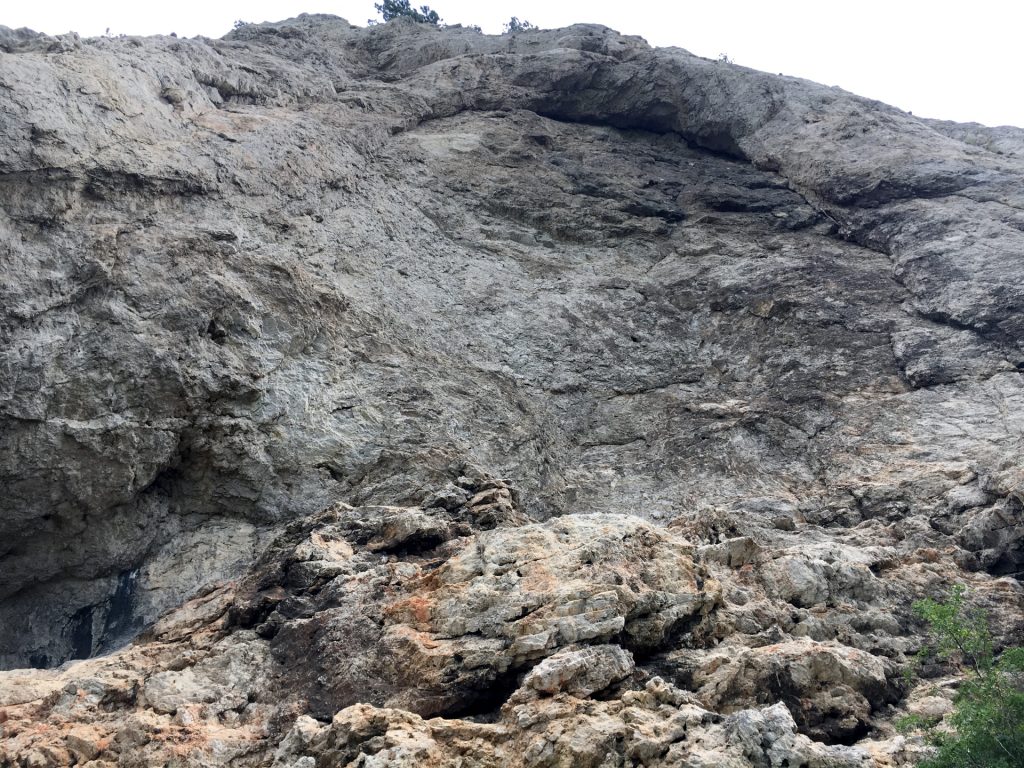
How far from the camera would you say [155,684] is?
1051cm

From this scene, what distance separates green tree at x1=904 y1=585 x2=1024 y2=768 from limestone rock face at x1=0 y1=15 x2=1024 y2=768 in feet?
1.32

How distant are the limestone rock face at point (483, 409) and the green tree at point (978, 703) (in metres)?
0.40

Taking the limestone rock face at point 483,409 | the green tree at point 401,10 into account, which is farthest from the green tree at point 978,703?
the green tree at point 401,10

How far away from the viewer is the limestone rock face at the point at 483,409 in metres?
10.1

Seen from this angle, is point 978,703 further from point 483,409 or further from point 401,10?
point 401,10

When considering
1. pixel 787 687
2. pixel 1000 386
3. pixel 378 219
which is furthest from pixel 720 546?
pixel 378 219

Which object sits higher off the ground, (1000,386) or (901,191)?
(901,191)

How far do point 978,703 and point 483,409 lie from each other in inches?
383

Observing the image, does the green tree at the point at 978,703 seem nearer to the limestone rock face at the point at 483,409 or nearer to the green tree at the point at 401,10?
the limestone rock face at the point at 483,409

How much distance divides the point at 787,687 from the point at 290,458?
27.8 ft

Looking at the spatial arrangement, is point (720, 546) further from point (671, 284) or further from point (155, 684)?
point (671, 284)

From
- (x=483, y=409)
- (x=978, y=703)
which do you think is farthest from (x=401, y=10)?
(x=978, y=703)

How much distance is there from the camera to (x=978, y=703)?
886 cm

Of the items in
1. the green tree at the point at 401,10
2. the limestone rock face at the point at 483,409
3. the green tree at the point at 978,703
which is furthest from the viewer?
the green tree at the point at 401,10
